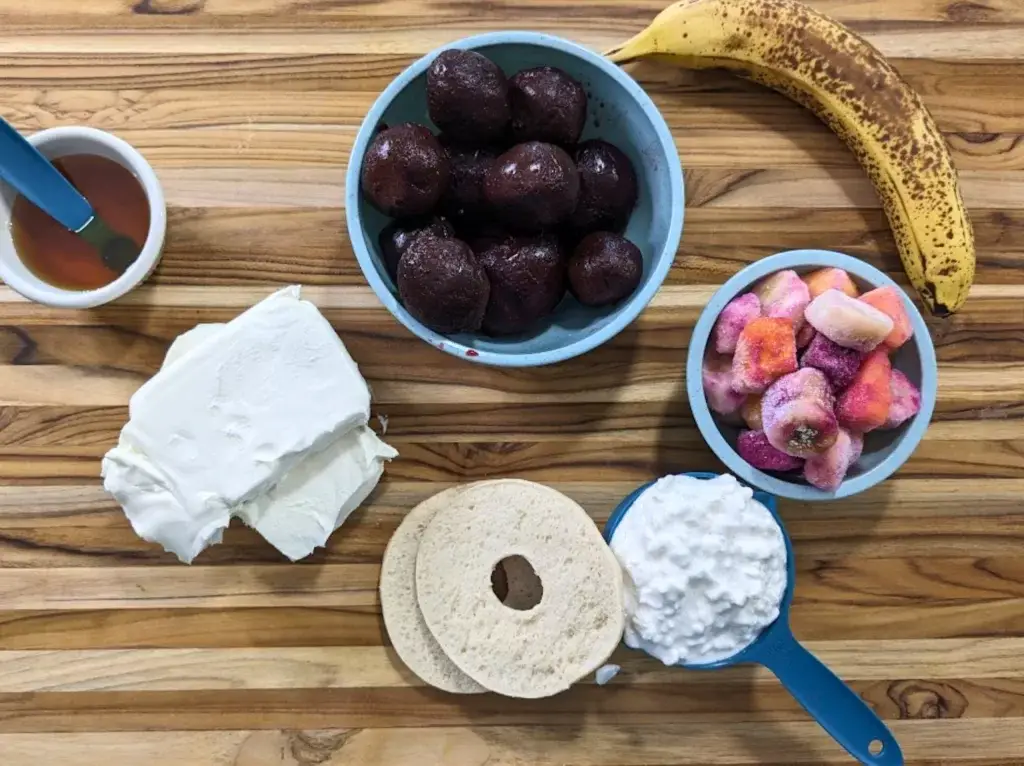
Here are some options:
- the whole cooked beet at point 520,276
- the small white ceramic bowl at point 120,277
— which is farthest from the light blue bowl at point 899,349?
the small white ceramic bowl at point 120,277

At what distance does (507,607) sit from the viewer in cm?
122

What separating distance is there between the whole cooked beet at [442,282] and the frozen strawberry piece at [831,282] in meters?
0.44

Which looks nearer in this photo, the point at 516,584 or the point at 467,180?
the point at 467,180

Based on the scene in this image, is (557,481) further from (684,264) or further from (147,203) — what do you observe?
(147,203)

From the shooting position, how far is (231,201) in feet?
4.14

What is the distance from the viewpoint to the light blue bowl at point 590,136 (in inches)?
42.1

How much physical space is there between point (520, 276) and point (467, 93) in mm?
224

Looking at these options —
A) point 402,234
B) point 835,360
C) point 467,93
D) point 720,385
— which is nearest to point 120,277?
point 402,234

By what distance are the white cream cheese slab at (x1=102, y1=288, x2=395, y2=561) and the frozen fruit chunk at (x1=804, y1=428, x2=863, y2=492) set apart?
59 centimetres

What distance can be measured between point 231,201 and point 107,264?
19cm

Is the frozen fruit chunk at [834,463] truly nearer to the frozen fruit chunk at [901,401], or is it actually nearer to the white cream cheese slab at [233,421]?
the frozen fruit chunk at [901,401]

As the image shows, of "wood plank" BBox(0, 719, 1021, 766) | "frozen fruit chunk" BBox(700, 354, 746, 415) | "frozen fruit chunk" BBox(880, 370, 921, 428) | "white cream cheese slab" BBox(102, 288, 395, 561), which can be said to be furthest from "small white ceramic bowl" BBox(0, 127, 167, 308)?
A: "frozen fruit chunk" BBox(880, 370, 921, 428)

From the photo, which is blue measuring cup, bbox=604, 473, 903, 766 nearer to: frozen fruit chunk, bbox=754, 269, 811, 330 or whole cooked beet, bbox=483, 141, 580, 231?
frozen fruit chunk, bbox=754, 269, 811, 330

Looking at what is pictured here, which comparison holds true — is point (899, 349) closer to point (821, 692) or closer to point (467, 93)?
point (821, 692)
